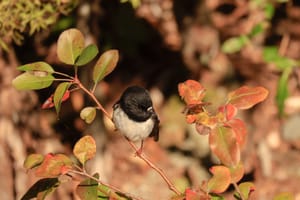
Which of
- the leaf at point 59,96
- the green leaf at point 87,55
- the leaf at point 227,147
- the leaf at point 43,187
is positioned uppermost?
the green leaf at point 87,55

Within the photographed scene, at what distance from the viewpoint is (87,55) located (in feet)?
6.31

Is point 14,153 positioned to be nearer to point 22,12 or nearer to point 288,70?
point 22,12

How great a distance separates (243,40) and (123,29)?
0.88 m

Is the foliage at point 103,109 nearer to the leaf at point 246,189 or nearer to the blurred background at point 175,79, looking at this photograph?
the leaf at point 246,189

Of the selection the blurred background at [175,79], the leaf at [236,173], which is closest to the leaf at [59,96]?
the leaf at [236,173]

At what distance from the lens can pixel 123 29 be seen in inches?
190

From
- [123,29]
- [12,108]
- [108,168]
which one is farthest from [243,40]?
[12,108]

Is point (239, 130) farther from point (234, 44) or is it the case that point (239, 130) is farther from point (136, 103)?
point (234, 44)

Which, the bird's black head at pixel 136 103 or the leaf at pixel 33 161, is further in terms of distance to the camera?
the bird's black head at pixel 136 103

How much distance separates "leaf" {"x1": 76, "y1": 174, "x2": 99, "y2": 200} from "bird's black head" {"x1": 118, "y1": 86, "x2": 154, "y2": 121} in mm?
716

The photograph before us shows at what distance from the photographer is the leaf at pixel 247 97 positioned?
1.84 metres

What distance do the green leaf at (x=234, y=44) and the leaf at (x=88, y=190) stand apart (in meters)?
2.63

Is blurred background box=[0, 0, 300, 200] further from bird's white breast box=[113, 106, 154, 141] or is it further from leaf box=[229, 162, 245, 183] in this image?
leaf box=[229, 162, 245, 183]

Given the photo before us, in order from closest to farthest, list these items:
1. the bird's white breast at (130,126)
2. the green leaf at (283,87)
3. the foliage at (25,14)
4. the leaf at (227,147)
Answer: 1. the leaf at (227,147)
2. the bird's white breast at (130,126)
3. the foliage at (25,14)
4. the green leaf at (283,87)
